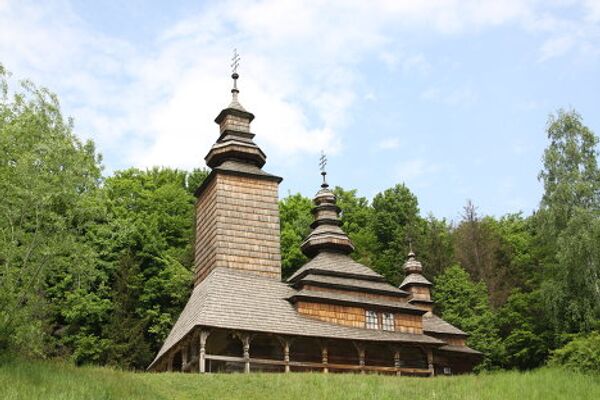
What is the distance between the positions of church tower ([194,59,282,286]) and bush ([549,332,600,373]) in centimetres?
1207

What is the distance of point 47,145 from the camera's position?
2080 centimetres

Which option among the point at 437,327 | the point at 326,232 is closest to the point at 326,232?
the point at 326,232

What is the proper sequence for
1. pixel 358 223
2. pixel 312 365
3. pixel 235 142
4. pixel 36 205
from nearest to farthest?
pixel 36 205
pixel 312 365
pixel 235 142
pixel 358 223

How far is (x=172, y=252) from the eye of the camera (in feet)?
158

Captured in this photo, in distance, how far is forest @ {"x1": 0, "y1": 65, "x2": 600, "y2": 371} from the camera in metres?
20.9

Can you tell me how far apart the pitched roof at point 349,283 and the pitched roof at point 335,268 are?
8.7 inches

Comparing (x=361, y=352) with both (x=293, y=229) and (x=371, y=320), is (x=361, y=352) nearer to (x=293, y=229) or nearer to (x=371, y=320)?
(x=371, y=320)

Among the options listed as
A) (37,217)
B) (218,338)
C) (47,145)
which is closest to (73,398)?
(37,217)

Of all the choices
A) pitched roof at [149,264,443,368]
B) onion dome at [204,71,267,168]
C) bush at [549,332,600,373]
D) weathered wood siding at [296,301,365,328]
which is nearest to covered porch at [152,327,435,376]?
pitched roof at [149,264,443,368]

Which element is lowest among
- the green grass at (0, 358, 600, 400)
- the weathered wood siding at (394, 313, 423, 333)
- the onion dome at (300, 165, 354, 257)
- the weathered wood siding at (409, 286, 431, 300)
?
the green grass at (0, 358, 600, 400)

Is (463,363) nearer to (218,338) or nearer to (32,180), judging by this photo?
(218,338)

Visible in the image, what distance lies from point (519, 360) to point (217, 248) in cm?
1764

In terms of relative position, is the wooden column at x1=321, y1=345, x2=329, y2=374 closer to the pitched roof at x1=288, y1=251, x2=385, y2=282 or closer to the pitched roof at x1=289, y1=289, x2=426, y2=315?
the pitched roof at x1=289, y1=289, x2=426, y2=315

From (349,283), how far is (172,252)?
1873 cm
